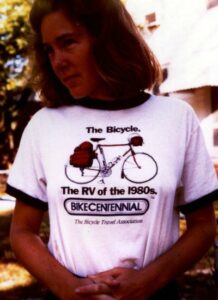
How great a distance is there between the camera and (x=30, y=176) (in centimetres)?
137

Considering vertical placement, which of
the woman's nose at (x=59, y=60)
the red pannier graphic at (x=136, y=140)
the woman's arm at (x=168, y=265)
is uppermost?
the woman's nose at (x=59, y=60)

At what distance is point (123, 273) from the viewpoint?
4.11 feet

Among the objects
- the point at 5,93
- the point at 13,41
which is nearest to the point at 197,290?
the point at 13,41

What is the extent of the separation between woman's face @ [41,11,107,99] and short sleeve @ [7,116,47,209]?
17 cm

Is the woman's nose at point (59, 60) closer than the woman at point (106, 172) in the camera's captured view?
No

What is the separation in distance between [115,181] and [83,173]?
3.3 inches

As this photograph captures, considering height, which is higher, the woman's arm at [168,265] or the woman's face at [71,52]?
the woman's face at [71,52]

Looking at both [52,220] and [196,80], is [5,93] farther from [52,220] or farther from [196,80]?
[52,220]

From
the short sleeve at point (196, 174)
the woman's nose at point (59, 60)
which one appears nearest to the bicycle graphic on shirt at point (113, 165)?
the short sleeve at point (196, 174)

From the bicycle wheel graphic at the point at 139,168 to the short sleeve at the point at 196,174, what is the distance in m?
0.10

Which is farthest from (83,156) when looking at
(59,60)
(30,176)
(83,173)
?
(59,60)

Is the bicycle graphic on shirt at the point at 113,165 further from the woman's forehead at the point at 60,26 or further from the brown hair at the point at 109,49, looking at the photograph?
the woman's forehead at the point at 60,26

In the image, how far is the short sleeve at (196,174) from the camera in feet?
4.44

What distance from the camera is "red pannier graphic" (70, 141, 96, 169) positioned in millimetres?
1314
